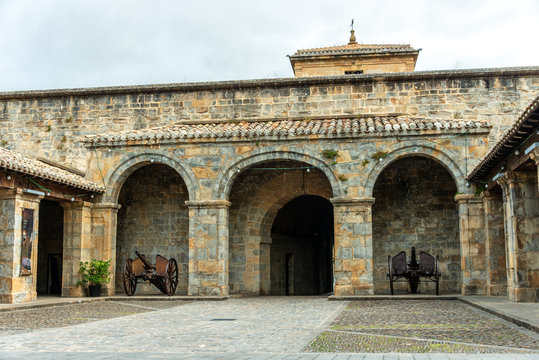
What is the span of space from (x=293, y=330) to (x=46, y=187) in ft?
28.8

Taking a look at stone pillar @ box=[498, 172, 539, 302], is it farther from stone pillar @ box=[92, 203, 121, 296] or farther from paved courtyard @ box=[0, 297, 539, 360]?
stone pillar @ box=[92, 203, 121, 296]

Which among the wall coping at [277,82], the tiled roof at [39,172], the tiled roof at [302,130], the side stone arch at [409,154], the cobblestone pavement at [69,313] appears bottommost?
the cobblestone pavement at [69,313]

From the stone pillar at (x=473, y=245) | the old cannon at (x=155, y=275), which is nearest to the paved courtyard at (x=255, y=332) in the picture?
the stone pillar at (x=473, y=245)

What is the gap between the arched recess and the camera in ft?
60.4

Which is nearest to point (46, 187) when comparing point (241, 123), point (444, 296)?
point (241, 123)

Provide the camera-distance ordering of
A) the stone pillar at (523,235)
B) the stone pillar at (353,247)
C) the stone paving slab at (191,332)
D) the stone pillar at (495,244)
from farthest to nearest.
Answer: the stone pillar at (353,247)
the stone pillar at (495,244)
the stone pillar at (523,235)
the stone paving slab at (191,332)

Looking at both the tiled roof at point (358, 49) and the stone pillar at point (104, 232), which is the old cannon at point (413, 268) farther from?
the tiled roof at point (358, 49)

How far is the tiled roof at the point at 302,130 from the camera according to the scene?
16016mm

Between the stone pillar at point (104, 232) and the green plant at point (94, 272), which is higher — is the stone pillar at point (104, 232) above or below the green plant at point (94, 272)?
above

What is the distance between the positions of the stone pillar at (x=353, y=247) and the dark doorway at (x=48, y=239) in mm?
8873

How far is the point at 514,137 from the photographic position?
11320 mm

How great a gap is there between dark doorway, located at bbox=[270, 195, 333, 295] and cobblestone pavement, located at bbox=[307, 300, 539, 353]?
9.78 metres

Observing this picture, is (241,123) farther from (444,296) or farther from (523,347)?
(523,347)

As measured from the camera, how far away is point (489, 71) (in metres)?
18.8
